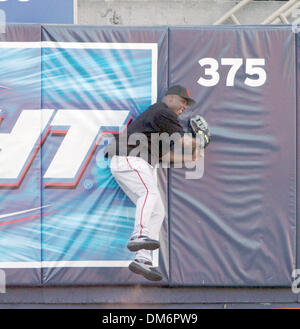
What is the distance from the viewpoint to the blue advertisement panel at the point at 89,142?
5051mm

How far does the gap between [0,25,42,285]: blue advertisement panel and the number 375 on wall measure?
172cm

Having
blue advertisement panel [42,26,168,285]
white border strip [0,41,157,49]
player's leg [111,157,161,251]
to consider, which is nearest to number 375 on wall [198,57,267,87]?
blue advertisement panel [42,26,168,285]

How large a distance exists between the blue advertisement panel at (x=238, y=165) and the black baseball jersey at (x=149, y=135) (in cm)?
38

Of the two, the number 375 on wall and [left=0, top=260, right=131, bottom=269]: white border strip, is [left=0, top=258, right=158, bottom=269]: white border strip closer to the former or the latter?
[left=0, top=260, right=131, bottom=269]: white border strip

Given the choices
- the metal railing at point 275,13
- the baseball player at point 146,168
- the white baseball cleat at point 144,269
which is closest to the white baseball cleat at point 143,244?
the baseball player at point 146,168

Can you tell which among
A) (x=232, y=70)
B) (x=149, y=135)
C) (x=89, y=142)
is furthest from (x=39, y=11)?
(x=232, y=70)

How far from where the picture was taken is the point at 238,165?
5.15 m

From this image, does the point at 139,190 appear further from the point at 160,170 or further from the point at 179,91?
the point at 179,91

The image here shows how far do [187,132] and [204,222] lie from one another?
3.12 feet

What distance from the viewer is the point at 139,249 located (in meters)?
→ 4.57

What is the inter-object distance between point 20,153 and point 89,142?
0.71 meters

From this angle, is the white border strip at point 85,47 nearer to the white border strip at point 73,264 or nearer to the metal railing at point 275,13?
the white border strip at point 73,264

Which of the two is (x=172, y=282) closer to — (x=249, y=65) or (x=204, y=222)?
(x=204, y=222)

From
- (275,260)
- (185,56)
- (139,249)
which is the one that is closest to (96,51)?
(185,56)
